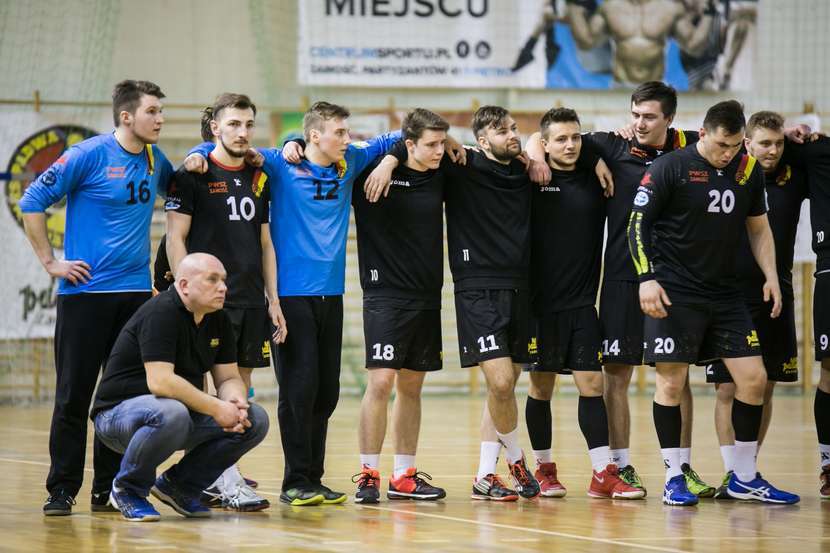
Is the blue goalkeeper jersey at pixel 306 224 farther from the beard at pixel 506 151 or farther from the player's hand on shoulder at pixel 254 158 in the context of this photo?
the beard at pixel 506 151

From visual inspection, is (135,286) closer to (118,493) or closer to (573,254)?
(118,493)

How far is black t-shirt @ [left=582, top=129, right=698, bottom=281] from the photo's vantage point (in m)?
7.41

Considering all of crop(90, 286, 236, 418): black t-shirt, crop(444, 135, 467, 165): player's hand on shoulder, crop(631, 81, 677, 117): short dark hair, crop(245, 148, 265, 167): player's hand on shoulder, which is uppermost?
crop(631, 81, 677, 117): short dark hair

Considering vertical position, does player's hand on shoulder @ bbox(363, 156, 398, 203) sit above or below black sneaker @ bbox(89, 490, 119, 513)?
above

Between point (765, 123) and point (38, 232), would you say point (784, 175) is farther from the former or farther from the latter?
point (38, 232)

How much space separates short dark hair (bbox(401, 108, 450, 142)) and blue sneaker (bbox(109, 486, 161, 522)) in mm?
2543

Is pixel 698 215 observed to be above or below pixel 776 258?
above

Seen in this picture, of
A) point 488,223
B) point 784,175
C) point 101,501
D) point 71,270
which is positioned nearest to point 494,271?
point 488,223

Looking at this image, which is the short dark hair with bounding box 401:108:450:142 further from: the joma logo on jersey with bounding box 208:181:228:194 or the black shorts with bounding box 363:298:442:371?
the joma logo on jersey with bounding box 208:181:228:194

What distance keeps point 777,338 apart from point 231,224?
3364 mm

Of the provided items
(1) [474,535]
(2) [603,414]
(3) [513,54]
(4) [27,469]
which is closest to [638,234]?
(2) [603,414]

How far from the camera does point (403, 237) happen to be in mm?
7160

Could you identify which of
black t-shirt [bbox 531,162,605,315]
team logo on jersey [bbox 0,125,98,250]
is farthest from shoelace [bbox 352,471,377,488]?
team logo on jersey [bbox 0,125,98,250]

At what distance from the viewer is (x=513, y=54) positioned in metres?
16.7
